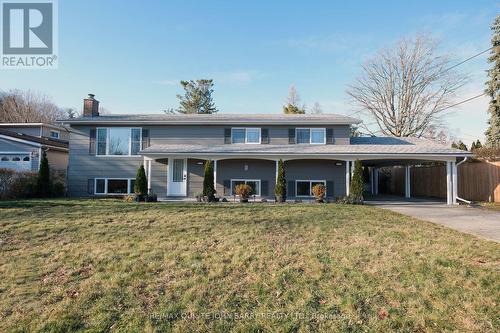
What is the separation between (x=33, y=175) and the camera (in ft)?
49.1

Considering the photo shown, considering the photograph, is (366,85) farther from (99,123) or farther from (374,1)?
(99,123)

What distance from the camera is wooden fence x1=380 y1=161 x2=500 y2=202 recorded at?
1496 centimetres

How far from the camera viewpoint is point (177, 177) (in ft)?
54.8

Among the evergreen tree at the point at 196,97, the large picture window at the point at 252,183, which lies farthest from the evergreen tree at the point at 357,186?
the evergreen tree at the point at 196,97

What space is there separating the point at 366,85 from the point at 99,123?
25.6m

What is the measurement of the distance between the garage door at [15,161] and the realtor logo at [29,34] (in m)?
8.09

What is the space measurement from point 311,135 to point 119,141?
11.1 metres

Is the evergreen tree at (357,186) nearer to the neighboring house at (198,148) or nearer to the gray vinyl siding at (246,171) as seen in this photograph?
the neighboring house at (198,148)

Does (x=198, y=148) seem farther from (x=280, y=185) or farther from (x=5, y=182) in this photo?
(x=5, y=182)

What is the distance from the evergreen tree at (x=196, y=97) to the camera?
38562mm

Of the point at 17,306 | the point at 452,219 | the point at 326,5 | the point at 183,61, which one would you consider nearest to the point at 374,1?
the point at 326,5

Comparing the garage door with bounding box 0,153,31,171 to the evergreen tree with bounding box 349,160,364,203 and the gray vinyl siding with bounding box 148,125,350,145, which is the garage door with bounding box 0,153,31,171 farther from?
the evergreen tree with bounding box 349,160,364,203

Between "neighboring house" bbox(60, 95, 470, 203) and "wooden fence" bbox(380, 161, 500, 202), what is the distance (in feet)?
7.41

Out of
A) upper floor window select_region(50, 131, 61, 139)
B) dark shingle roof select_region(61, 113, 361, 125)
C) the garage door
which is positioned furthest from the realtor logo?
upper floor window select_region(50, 131, 61, 139)
